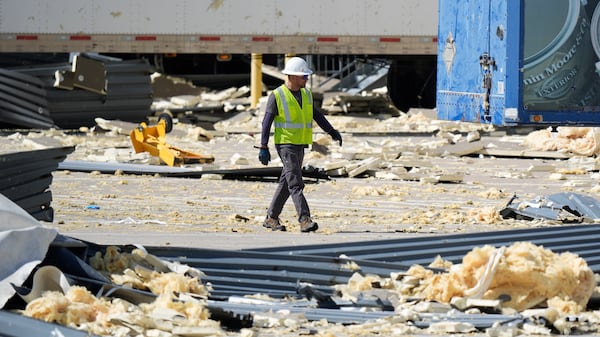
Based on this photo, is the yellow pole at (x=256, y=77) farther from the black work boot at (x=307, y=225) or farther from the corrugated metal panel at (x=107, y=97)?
the black work boot at (x=307, y=225)

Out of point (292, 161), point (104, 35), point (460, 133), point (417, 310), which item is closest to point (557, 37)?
point (460, 133)

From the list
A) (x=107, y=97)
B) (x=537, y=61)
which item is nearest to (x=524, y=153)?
(x=537, y=61)

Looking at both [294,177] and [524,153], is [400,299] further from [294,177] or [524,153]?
[524,153]

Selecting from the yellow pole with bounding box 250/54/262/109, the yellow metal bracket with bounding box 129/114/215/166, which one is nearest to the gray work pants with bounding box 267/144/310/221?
the yellow metal bracket with bounding box 129/114/215/166

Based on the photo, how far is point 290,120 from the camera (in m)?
13.4

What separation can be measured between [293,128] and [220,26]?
14.9 meters

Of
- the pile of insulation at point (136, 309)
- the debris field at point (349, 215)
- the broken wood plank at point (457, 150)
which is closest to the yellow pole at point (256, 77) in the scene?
the debris field at point (349, 215)

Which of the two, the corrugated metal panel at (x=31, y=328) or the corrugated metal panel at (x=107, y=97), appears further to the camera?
the corrugated metal panel at (x=107, y=97)

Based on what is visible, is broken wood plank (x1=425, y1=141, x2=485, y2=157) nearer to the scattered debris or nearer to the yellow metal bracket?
the yellow metal bracket

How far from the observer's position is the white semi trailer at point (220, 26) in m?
27.8

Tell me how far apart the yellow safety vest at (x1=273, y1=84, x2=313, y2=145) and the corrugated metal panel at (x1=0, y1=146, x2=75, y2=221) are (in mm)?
2397

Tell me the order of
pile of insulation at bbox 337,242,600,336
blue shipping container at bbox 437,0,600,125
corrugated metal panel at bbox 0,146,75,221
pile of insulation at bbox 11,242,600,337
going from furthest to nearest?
blue shipping container at bbox 437,0,600,125 < corrugated metal panel at bbox 0,146,75,221 < pile of insulation at bbox 337,242,600,336 < pile of insulation at bbox 11,242,600,337

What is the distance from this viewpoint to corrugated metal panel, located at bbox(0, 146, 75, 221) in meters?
13.2

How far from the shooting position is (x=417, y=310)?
8.96 m
